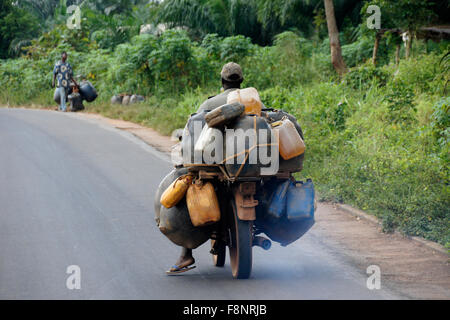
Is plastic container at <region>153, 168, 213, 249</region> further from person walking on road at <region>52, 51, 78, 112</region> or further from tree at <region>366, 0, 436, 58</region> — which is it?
person walking on road at <region>52, 51, 78, 112</region>

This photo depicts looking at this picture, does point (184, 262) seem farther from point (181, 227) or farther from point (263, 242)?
point (263, 242)

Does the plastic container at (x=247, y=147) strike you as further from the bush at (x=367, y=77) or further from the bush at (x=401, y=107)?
the bush at (x=367, y=77)

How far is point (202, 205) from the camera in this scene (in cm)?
543

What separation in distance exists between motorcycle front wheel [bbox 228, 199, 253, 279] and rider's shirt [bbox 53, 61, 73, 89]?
1702cm

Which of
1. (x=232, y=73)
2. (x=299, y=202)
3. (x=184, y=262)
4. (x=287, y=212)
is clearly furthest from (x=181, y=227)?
(x=232, y=73)

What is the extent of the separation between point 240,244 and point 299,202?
0.63 meters

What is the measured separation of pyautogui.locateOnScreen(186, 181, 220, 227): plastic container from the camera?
17.8 ft

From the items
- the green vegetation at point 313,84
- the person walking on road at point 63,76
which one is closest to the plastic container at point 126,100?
the green vegetation at point 313,84

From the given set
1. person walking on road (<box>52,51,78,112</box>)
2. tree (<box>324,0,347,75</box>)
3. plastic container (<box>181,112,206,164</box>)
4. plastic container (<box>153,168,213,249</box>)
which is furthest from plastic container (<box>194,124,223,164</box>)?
person walking on road (<box>52,51,78,112</box>)

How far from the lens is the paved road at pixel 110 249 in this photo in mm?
5562

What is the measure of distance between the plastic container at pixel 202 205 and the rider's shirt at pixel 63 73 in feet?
55.8

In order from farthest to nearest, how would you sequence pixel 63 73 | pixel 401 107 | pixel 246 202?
1. pixel 63 73
2. pixel 401 107
3. pixel 246 202

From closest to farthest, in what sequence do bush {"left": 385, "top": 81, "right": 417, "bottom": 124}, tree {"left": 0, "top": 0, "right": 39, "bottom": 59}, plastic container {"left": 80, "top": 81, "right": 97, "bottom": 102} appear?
bush {"left": 385, "top": 81, "right": 417, "bottom": 124} < plastic container {"left": 80, "top": 81, "right": 97, "bottom": 102} < tree {"left": 0, "top": 0, "right": 39, "bottom": 59}
